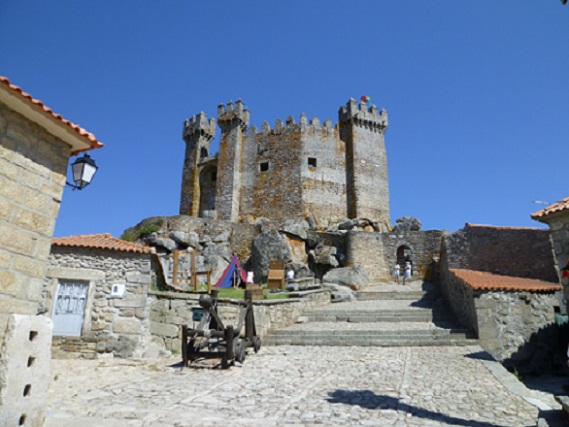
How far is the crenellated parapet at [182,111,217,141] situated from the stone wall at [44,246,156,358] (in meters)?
24.9

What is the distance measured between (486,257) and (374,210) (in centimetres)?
1436

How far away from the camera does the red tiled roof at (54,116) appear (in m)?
3.53

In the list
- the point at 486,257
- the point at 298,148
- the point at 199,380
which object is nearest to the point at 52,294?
the point at 199,380

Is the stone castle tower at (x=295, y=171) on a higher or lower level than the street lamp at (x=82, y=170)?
higher

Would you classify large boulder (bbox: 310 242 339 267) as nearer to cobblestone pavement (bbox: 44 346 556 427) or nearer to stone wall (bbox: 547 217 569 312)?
cobblestone pavement (bbox: 44 346 556 427)

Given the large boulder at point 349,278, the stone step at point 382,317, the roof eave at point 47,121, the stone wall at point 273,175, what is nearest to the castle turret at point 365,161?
the stone wall at point 273,175

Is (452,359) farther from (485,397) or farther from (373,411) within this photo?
(373,411)

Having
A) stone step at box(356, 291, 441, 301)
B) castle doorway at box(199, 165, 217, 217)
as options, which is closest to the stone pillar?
stone step at box(356, 291, 441, 301)

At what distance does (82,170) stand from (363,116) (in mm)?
29128

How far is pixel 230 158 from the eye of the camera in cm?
3056

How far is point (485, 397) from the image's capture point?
491 cm

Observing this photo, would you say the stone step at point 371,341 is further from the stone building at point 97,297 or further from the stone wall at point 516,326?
the stone building at point 97,297

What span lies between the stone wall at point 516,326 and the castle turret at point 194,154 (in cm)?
2517

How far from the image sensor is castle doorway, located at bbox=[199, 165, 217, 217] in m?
31.8
